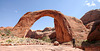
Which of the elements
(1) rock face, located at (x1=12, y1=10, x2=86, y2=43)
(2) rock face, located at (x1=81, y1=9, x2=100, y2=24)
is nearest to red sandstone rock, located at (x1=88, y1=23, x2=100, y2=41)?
(1) rock face, located at (x1=12, y1=10, x2=86, y2=43)

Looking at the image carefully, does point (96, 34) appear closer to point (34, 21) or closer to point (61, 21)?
point (61, 21)

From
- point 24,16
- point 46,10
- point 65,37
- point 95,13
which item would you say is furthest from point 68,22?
point 95,13

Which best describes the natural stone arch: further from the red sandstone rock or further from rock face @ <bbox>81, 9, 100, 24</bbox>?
rock face @ <bbox>81, 9, 100, 24</bbox>

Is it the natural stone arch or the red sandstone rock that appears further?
the natural stone arch

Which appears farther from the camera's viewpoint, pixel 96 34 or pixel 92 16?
pixel 92 16

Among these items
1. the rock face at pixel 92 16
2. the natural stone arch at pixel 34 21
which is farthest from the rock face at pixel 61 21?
the rock face at pixel 92 16

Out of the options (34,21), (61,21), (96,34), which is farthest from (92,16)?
(96,34)

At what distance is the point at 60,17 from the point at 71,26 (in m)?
2.59

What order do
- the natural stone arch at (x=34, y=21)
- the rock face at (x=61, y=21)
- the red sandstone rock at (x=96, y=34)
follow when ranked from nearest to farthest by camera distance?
the red sandstone rock at (x=96, y=34) → the natural stone arch at (x=34, y=21) → the rock face at (x=61, y=21)

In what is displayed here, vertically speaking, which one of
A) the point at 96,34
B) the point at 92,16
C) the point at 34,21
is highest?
the point at 92,16

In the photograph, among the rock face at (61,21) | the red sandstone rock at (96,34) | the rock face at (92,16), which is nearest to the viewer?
the red sandstone rock at (96,34)

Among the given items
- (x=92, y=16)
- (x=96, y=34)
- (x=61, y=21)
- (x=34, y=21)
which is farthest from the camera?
(x=92, y=16)

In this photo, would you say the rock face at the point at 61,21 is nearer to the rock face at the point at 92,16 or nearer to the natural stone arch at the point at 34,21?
the natural stone arch at the point at 34,21

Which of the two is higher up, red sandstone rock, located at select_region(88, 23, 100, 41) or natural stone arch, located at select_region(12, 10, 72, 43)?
natural stone arch, located at select_region(12, 10, 72, 43)
